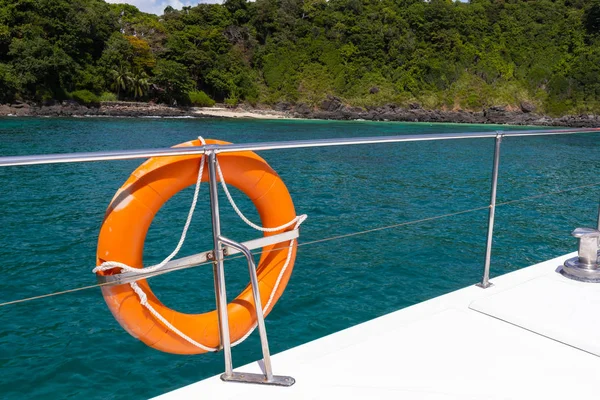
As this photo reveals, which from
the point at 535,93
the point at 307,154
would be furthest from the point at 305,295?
the point at 535,93

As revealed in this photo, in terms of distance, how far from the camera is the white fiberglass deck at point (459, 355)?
135cm

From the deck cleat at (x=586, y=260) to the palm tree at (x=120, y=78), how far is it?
5066cm

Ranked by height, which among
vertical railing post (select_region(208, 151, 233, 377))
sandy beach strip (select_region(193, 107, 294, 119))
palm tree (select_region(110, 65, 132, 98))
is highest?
palm tree (select_region(110, 65, 132, 98))

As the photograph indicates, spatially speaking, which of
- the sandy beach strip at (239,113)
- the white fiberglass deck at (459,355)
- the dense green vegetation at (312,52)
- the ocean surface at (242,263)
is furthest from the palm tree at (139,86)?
the white fiberglass deck at (459,355)

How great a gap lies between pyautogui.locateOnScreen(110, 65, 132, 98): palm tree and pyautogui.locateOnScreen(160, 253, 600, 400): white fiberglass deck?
2000 inches

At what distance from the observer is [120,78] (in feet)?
157

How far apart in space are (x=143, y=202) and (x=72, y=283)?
3861mm

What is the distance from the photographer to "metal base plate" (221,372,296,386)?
1.36 metres

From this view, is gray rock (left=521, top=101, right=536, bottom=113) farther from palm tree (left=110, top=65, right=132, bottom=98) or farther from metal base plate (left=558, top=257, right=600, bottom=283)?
metal base plate (left=558, top=257, right=600, bottom=283)

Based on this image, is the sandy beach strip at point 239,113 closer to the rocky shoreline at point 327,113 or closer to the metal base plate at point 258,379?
the rocky shoreline at point 327,113

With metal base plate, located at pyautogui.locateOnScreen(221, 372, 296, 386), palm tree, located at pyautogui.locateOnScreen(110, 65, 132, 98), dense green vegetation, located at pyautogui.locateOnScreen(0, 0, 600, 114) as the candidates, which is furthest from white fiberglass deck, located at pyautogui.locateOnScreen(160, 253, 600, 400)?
palm tree, located at pyautogui.locateOnScreen(110, 65, 132, 98)

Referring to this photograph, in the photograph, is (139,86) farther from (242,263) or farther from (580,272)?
(580,272)

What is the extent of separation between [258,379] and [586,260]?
5.58ft

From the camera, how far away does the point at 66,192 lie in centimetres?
912
